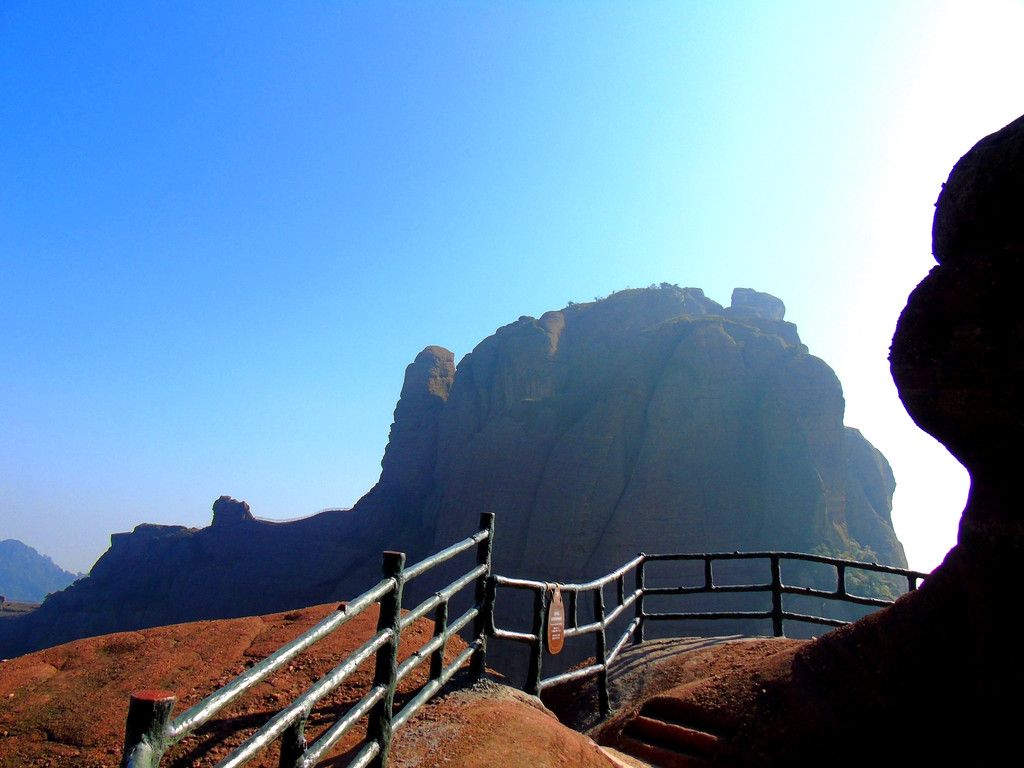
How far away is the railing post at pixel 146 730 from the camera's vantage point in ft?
6.47

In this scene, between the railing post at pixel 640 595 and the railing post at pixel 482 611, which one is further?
the railing post at pixel 640 595

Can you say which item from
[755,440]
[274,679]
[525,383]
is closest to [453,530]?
[525,383]

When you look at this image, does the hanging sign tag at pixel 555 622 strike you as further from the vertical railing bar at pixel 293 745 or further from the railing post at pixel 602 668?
the vertical railing bar at pixel 293 745

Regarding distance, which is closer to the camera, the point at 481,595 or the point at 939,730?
the point at 939,730

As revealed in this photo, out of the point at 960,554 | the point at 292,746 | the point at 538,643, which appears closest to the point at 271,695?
the point at 538,643

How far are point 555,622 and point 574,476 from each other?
3745 cm

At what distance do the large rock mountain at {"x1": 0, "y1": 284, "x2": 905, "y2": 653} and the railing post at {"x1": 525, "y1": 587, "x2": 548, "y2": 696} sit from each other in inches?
1327

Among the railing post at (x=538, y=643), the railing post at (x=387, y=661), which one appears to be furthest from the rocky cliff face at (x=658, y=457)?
the railing post at (x=387, y=661)

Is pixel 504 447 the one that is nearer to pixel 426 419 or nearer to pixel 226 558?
pixel 426 419

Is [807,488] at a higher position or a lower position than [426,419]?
lower

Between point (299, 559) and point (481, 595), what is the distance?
52.6 metres

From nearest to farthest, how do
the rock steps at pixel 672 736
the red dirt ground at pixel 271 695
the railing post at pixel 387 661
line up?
1. the railing post at pixel 387 661
2. the red dirt ground at pixel 271 695
3. the rock steps at pixel 672 736

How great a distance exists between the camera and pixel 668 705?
555 centimetres

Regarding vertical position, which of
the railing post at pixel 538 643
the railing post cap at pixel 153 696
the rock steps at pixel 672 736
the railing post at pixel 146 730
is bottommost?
the rock steps at pixel 672 736
